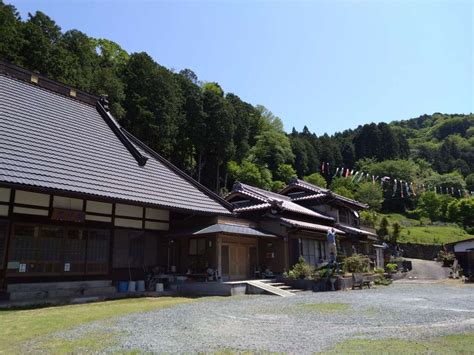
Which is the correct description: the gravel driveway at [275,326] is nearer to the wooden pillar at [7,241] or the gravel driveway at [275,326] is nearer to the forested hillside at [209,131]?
the wooden pillar at [7,241]

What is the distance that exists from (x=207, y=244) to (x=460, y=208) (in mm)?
50200

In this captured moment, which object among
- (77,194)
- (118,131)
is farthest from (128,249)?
(118,131)

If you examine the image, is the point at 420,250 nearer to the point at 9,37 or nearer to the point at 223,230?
the point at 223,230

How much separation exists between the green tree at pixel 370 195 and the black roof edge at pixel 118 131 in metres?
47.6

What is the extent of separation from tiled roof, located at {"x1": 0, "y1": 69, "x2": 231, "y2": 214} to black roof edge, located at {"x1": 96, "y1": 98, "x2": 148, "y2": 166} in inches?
2.4

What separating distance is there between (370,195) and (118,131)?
48.5 meters

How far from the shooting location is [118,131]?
19500mm

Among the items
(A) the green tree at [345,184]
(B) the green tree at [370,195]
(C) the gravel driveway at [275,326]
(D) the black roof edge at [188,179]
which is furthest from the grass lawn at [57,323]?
(A) the green tree at [345,184]

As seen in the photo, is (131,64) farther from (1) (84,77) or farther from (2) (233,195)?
(2) (233,195)

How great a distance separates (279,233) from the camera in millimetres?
20891

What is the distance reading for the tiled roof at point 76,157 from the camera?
1283cm

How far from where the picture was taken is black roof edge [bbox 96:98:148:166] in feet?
59.6

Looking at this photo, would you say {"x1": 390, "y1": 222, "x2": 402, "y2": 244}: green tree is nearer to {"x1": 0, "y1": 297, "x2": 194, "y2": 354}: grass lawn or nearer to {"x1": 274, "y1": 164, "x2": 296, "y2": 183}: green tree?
{"x1": 274, "y1": 164, "x2": 296, "y2": 183}: green tree

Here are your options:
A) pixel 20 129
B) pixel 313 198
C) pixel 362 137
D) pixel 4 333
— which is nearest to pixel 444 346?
pixel 4 333
